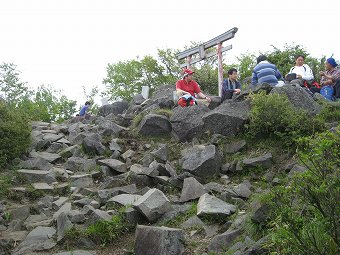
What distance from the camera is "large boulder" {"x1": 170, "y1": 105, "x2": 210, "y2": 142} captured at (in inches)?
390

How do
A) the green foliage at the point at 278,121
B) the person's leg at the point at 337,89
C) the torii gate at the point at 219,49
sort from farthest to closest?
the torii gate at the point at 219,49, the person's leg at the point at 337,89, the green foliage at the point at 278,121

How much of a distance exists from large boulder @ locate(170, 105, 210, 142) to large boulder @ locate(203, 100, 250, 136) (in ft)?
0.97

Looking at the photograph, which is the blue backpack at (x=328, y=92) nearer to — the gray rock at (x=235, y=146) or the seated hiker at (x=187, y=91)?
the seated hiker at (x=187, y=91)

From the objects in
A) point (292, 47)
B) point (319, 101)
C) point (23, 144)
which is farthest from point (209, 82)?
point (23, 144)

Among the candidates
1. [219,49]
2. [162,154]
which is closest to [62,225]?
[162,154]

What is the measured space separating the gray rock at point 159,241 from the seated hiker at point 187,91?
239 inches

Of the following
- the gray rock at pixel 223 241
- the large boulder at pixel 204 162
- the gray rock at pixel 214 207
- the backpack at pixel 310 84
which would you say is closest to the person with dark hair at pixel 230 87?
the backpack at pixel 310 84

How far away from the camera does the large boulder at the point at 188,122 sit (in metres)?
9.91

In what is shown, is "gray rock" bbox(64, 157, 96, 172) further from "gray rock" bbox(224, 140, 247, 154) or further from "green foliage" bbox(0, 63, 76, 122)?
"green foliage" bbox(0, 63, 76, 122)

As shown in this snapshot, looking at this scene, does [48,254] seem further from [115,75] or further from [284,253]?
[115,75]

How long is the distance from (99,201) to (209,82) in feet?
36.1

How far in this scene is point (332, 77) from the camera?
10672 mm

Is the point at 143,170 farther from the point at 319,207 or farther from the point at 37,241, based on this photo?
the point at 319,207

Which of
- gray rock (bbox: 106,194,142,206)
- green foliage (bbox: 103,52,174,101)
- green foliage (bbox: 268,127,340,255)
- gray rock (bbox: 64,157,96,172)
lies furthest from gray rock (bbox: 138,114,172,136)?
green foliage (bbox: 103,52,174,101)
